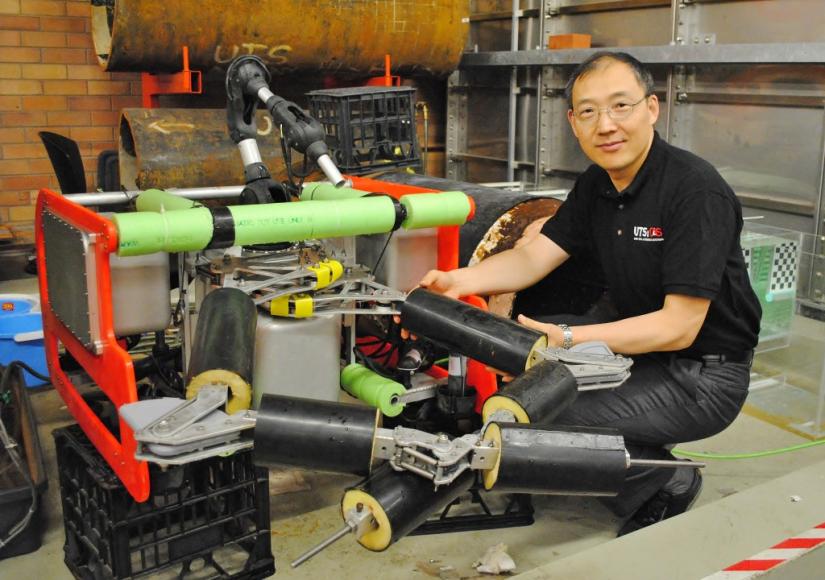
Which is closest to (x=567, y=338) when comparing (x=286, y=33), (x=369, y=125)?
(x=369, y=125)

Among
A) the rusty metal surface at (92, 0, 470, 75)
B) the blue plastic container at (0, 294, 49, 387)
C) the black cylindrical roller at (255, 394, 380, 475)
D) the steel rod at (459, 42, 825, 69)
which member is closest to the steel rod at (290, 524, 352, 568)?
the black cylindrical roller at (255, 394, 380, 475)

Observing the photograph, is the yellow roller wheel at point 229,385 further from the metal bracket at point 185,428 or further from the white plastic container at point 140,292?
the white plastic container at point 140,292

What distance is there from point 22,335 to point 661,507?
233 centimetres

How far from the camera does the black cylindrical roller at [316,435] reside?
1.36m

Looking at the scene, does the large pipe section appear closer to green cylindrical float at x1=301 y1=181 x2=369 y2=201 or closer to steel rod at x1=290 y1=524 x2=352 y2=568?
green cylindrical float at x1=301 y1=181 x2=369 y2=201

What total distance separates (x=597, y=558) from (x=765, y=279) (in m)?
2.00

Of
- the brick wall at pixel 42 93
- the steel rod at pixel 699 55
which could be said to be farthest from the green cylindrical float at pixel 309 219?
the brick wall at pixel 42 93

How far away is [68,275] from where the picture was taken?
6.88 feet

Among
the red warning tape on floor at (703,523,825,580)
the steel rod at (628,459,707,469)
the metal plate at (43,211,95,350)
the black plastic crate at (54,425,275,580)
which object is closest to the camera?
the steel rod at (628,459,707,469)

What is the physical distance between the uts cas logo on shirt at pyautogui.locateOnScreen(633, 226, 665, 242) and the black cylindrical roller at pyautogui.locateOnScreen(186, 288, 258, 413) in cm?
102

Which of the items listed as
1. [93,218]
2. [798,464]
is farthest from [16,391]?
[798,464]

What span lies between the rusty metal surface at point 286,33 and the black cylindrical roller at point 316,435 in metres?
3.71

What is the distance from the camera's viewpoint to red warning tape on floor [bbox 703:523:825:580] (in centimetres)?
158

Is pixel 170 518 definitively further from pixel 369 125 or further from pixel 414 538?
pixel 369 125
